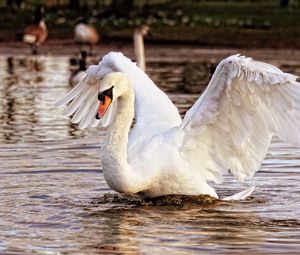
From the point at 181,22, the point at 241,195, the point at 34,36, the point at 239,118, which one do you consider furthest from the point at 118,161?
the point at 181,22

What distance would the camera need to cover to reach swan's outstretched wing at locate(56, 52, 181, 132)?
12.0m

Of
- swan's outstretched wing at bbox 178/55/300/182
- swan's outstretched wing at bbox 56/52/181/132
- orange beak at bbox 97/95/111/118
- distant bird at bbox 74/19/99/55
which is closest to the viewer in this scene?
orange beak at bbox 97/95/111/118

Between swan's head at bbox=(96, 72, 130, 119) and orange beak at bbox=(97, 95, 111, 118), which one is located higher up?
swan's head at bbox=(96, 72, 130, 119)

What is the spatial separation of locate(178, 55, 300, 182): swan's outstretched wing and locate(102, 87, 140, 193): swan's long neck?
2.26ft

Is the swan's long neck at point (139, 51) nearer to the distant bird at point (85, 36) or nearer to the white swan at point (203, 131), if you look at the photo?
the distant bird at point (85, 36)

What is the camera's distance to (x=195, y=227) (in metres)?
10.5

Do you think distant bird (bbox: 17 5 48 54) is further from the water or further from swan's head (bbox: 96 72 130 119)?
swan's head (bbox: 96 72 130 119)

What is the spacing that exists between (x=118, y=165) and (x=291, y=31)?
3028 cm

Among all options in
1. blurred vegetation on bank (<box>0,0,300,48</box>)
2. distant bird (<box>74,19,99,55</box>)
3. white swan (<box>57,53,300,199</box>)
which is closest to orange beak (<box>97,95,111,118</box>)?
white swan (<box>57,53,300,199</box>)

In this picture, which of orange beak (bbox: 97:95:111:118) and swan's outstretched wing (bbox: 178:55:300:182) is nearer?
orange beak (bbox: 97:95:111:118)

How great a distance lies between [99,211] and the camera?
11.3 m

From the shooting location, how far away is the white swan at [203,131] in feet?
35.3

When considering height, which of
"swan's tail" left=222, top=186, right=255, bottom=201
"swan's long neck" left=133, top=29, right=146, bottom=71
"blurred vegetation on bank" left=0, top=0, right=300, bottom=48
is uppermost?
"swan's tail" left=222, top=186, right=255, bottom=201

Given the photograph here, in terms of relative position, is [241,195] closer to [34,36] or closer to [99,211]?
[99,211]
